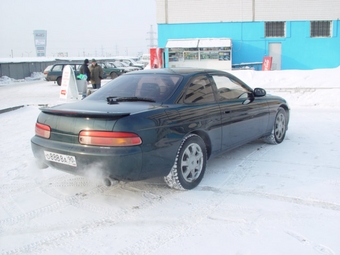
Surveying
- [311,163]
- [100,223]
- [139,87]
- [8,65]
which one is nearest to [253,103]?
[311,163]

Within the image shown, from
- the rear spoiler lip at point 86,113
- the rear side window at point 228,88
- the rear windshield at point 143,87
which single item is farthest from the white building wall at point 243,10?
the rear spoiler lip at point 86,113

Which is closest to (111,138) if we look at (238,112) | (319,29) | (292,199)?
(292,199)

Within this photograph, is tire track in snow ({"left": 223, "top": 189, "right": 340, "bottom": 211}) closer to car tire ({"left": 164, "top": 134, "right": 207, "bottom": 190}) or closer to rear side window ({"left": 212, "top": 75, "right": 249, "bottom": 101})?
car tire ({"left": 164, "top": 134, "right": 207, "bottom": 190})

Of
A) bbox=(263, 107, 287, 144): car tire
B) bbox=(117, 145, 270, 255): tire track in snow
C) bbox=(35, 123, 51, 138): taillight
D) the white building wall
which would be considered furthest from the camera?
the white building wall

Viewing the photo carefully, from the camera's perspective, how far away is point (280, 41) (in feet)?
92.7

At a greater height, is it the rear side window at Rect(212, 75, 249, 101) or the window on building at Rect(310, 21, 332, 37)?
the window on building at Rect(310, 21, 332, 37)

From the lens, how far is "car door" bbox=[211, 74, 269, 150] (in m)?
4.96

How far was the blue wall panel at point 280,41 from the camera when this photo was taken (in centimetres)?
2784

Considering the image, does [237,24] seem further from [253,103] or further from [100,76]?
[253,103]

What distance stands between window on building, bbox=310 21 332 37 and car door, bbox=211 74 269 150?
82.1 ft

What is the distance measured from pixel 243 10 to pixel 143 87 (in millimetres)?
25726

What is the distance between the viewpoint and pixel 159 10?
28.9m

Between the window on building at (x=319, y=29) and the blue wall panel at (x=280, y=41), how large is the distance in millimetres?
371

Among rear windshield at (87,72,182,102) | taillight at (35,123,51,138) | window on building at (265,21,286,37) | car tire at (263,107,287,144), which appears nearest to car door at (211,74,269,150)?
car tire at (263,107,287,144)
